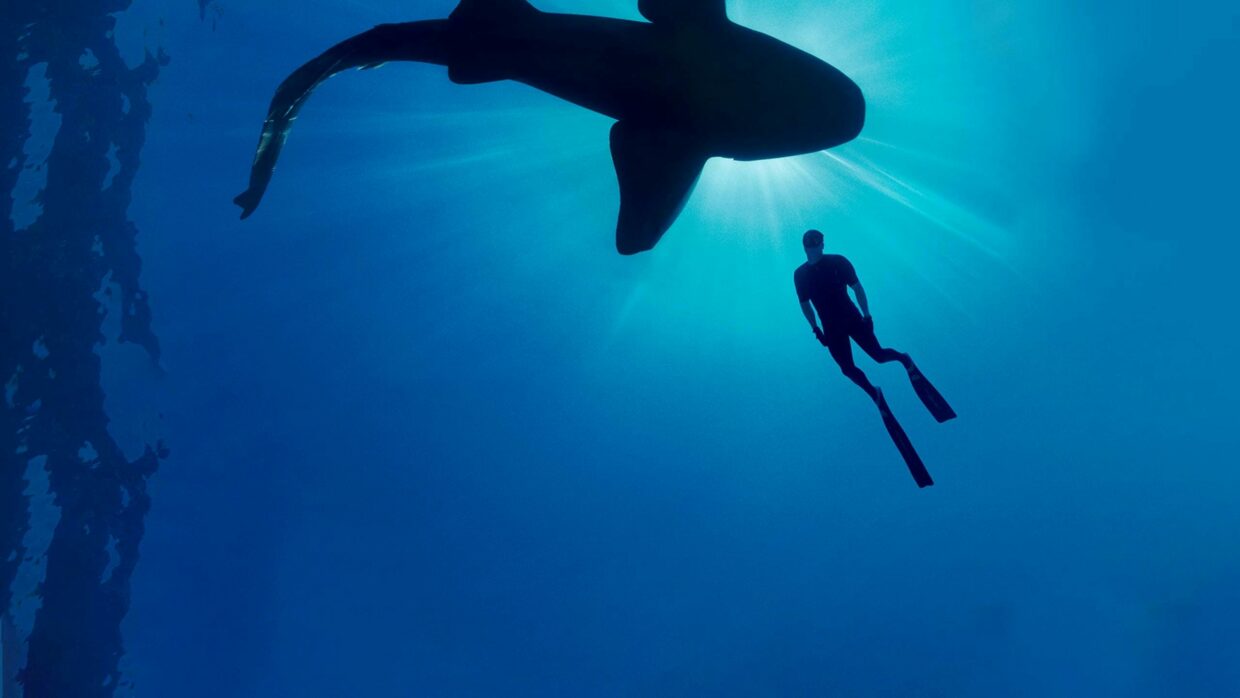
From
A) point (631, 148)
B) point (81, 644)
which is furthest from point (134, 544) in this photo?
point (631, 148)

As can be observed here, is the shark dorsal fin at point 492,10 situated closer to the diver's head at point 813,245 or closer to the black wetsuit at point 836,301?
the diver's head at point 813,245

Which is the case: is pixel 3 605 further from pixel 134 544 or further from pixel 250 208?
pixel 250 208

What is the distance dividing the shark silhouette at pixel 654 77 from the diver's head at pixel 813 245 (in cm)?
102

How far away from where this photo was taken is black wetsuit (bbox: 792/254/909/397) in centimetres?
573

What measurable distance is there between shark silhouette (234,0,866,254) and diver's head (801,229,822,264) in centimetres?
102

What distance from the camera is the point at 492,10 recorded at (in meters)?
4.79

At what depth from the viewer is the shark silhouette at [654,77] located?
458cm

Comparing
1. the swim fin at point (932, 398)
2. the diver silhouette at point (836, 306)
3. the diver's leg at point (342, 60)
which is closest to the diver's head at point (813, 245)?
the diver silhouette at point (836, 306)

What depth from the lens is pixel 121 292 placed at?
1605 centimetres

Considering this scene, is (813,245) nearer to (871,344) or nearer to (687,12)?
(871,344)

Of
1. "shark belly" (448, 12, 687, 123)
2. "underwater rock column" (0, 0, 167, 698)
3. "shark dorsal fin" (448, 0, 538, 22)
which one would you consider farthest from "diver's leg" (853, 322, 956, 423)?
"underwater rock column" (0, 0, 167, 698)

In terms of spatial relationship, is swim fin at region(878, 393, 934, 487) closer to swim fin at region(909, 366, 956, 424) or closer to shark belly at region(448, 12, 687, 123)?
swim fin at region(909, 366, 956, 424)

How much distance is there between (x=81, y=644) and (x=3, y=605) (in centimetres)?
284

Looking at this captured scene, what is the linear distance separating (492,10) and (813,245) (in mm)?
3116
